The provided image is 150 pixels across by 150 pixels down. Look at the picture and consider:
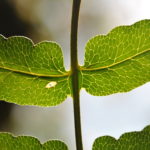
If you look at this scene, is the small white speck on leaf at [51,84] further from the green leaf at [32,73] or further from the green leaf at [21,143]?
the green leaf at [21,143]

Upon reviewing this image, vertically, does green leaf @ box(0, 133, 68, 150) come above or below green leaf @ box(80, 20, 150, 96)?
below

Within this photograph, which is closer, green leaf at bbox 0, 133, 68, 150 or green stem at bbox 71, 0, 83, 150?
green stem at bbox 71, 0, 83, 150

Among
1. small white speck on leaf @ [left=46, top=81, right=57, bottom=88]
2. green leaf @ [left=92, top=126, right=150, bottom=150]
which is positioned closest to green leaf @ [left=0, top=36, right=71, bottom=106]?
small white speck on leaf @ [left=46, top=81, right=57, bottom=88]

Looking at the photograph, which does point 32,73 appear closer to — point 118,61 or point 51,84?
point 51,84

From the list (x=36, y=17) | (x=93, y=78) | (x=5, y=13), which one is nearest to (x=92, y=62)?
(x=93, y=78)

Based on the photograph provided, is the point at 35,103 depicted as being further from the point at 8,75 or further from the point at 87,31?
the point at 87,31

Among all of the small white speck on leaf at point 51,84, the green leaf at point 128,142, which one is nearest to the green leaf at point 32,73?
the small white speck on leaf at point 51,84

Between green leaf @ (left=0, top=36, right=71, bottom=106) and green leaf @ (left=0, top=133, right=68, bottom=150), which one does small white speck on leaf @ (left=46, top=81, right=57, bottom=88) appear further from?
green leaf @ (left=0, top=133, right=68, bottom=150)
